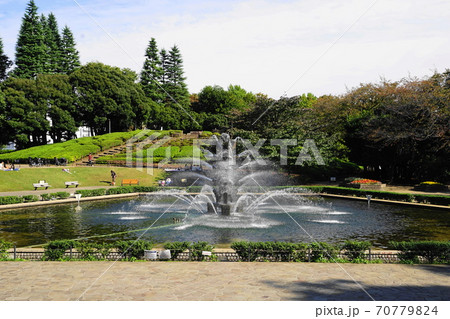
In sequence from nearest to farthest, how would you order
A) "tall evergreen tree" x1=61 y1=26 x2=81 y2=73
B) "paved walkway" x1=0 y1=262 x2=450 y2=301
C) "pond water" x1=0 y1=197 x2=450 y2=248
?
"paved walkway" x1=0 y1=262 x2=450 y2=301 → "pond water" x1=0 y1=197 x2=450 y2=248 → "tall evergreen tree" x1=61 y1=26 x2=81 y2=73

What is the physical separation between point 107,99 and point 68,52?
2212 cm

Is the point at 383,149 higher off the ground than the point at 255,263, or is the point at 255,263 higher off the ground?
the point at 383,149

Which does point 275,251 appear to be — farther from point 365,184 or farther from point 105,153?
point 105,153

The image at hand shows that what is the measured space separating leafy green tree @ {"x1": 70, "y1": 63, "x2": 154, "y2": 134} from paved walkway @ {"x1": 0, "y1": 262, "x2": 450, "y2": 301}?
200 ft

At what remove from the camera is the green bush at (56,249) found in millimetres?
12414

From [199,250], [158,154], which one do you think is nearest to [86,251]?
[199,250]

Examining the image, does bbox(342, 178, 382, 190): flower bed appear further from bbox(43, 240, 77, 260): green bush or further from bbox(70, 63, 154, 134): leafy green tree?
bbox(70, 63, 154, 134): leafy green tree

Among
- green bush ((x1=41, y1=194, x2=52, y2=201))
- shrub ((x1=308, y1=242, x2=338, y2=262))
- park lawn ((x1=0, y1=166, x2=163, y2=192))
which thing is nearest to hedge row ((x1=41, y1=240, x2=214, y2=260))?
shrub ((x1=308, y1=242, x2=338, y2=262))

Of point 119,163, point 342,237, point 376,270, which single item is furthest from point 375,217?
point 119,163

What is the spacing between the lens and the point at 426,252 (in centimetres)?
1242

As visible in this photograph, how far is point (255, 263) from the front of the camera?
39.4 ft

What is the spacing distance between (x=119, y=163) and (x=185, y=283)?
4299 cm

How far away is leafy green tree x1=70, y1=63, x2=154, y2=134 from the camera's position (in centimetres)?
6900
